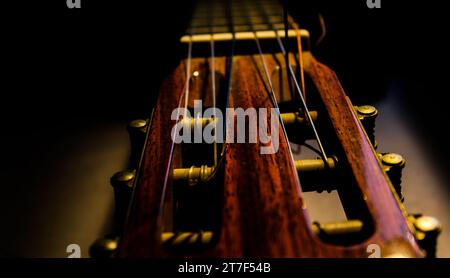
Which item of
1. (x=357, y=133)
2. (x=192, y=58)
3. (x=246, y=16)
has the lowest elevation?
(x=357, y=133)

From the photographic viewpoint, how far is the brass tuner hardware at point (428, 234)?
660 millimetres

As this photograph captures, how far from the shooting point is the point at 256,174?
811 mm

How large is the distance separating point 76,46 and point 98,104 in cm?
39

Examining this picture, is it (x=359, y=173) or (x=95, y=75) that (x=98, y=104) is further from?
(x=359, y=173)

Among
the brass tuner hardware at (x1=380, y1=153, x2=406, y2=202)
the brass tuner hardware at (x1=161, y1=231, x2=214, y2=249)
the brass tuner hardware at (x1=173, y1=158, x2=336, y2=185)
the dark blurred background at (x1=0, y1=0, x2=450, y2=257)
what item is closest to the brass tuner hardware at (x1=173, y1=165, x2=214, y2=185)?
the brass tuner hardware at (x1=173, y1=158, x2=336, y2=185)

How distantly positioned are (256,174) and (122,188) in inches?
11.5

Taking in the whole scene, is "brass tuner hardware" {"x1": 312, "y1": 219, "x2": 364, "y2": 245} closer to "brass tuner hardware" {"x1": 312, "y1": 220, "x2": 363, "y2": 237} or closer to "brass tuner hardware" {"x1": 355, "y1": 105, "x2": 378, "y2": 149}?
"brass tuner hardware" {"x1": 312, "y1": 220, "x2": 363, "y2": 237}

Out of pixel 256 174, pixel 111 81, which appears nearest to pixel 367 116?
pixel 256 174

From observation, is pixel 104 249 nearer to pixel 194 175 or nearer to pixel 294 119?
pixel 194 175

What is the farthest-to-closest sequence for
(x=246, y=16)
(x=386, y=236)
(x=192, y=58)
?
1. (x=246, y=16)
2. (x=192, y=58)
3. (x=386, y=236)

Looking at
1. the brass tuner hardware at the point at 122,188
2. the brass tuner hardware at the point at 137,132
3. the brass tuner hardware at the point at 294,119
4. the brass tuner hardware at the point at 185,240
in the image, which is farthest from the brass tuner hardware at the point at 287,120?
the brass tuner hardware at the point at 185,240

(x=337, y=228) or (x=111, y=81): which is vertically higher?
(x=111, y=81)

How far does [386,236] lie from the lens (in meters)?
0.67

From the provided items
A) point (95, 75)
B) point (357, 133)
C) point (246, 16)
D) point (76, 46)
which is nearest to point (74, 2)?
point (76, 46)
